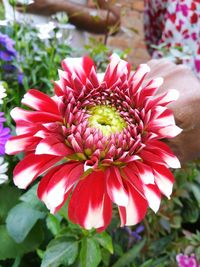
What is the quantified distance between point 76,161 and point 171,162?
6 cm

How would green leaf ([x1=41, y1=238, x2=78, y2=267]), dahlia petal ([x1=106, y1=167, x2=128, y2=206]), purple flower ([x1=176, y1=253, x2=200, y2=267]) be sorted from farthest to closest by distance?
purple flower ([x1=176, y1=253, x2=200, y2=267]) → green leaf ([x1=41, y1=238, x2=78, y2=267]) → dahlia petal ([x1=106, y1=167, x2=128, y2=206])

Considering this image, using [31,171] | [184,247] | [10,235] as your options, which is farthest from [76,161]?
[184,247]

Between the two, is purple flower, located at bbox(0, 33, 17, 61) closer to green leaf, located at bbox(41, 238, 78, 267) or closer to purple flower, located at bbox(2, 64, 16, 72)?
purple flower, located at bbox(2, 64, 16, 72)

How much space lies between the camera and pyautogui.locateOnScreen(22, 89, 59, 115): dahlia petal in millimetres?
315

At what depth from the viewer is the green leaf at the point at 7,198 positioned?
485mm

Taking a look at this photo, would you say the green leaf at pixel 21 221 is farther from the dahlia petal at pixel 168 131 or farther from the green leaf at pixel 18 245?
the dahlia petal at pixel 168 131

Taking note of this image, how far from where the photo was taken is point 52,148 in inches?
11.3

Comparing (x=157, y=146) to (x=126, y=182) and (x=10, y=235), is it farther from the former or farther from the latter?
(x=10, y=235)

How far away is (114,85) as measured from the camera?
323mm

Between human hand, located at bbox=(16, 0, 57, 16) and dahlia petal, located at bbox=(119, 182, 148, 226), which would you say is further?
human hand, located at bbox=(16, 0, 57, 16)

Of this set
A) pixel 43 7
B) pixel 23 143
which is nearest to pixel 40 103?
pixel 23 143

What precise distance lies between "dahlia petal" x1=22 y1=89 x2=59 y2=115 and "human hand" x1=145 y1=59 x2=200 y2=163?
0.33 ft

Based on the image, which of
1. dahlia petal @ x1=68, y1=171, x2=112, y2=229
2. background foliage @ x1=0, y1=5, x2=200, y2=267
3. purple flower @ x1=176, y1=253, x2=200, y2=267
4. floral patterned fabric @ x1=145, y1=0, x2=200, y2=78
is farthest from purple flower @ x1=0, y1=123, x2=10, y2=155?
floral patterned fabric @ x1=145, y1=0, x2=200, y2=78

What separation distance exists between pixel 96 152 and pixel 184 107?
11 centimetres
